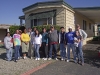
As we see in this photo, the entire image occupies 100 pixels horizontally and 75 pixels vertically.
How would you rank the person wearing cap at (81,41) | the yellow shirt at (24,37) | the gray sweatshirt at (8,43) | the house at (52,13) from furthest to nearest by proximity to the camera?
the house at (52,13) → the yellow shirt at (24,37) → the gray sweatshirt at (8,43) → the person wearing cap at (81,41)

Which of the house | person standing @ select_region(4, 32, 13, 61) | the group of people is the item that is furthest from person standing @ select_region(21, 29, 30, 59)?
the house

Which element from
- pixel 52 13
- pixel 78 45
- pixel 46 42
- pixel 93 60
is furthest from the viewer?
pixel 52 13

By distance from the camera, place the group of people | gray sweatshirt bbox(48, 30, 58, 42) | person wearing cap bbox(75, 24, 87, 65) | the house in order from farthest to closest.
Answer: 1. the house
2. gray sweatshirt bbox(48, 30, 58, 42)
3. the group of people
4. person wearing cap bbox(75, 24, 87, 65)

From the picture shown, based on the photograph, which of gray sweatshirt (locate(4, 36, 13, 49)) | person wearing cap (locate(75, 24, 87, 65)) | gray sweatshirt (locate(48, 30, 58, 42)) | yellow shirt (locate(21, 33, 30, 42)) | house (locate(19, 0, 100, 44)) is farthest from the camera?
house (locate(19, 0, 100, 44))

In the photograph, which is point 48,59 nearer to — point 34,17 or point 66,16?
point 66,16

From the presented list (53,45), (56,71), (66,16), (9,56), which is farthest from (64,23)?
(56,71)

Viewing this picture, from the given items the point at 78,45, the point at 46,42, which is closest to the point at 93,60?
the point at 78,45

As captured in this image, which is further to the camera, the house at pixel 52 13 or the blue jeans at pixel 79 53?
the house at pixel 52 13

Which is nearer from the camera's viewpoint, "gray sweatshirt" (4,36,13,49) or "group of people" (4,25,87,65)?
"group of people" (4,25,87,65)

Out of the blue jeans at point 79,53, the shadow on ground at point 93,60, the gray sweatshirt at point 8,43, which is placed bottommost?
the shadow on ground at point 93,60

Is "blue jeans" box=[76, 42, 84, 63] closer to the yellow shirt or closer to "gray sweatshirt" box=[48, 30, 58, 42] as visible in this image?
"gray sweatshirt" box=[48, 30, 58, 42]

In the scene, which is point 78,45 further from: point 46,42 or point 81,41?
point 46,42

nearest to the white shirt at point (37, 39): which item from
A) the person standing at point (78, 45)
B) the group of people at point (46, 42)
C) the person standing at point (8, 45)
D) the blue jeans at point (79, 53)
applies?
the group of people at point (46, 42)

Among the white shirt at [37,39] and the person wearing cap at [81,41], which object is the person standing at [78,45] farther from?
the white shirt at [37,39]
